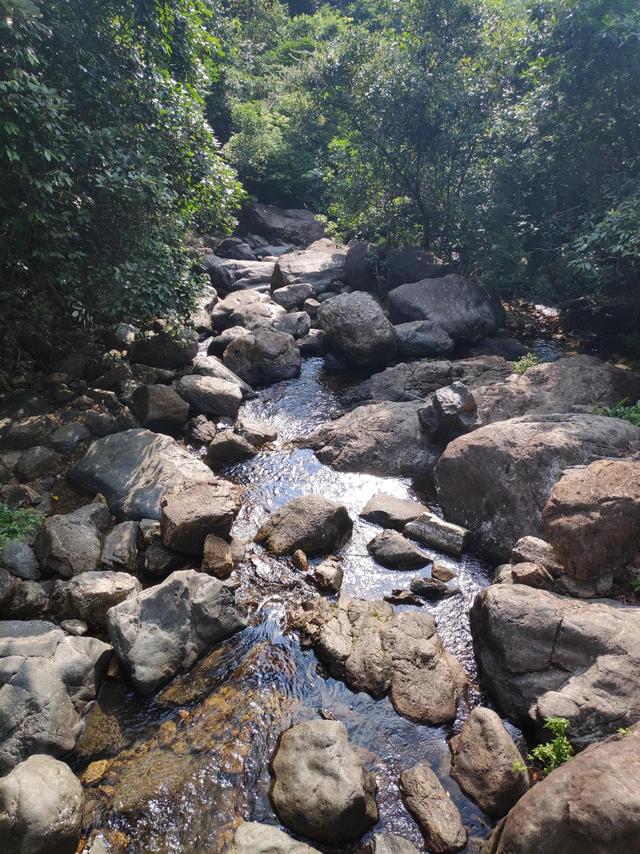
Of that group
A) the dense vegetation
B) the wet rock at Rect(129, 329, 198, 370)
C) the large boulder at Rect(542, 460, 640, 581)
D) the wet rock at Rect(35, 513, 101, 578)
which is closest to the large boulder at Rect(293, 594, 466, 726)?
the large boulder at Rect(542, 460, 640, 581)

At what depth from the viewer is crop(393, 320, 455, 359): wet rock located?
50.1ft

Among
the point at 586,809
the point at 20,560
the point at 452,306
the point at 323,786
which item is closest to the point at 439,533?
the point at 323,786

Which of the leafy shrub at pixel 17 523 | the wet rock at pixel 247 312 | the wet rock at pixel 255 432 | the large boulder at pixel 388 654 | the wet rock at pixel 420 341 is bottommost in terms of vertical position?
the large boulder at pixel 388 654

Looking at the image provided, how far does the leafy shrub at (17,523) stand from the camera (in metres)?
7.70

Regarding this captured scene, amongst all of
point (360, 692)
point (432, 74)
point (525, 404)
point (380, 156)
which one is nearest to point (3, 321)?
point (360, 692)

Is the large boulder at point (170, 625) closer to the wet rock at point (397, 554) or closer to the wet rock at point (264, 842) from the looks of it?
the wet rock at point (264, 842)

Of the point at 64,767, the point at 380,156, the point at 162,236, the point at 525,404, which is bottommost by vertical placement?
the point at 64,767

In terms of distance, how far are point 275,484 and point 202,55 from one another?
32.2 feet

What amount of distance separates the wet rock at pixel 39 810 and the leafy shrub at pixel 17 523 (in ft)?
10.9

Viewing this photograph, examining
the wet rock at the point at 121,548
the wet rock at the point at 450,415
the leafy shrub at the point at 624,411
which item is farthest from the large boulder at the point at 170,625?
the leafy shrub at the point at 624,411

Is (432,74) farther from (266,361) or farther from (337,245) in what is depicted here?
(266,361)

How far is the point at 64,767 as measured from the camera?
17.3 feet

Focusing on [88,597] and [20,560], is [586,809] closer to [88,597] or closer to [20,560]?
[88,597]

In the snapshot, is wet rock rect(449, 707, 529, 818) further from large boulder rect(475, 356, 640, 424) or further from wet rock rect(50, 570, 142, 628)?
large boulder rect(475, 356, 640, 424)
